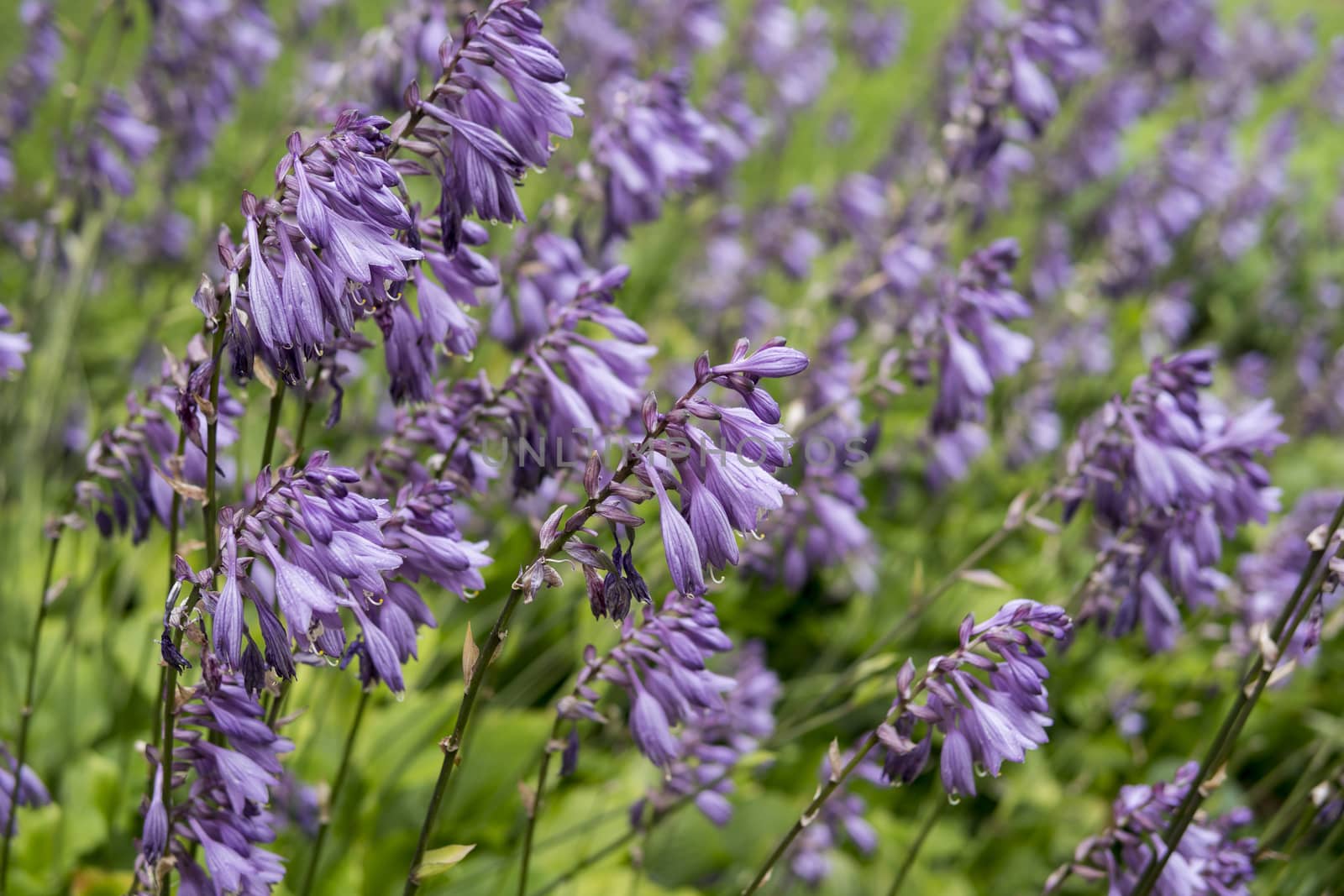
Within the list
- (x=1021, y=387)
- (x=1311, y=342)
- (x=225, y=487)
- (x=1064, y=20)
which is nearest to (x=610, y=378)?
(x=225, y=487)

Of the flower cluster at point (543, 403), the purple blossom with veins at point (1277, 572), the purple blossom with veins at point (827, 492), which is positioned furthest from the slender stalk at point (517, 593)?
the purple blossom with veins at point (1277, 572)

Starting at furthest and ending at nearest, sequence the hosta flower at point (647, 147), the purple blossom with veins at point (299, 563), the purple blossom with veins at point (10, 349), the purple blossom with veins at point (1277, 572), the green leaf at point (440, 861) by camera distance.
→ the purple blossom with veins at point (1277, 572) → the hosta flower at point (647, 147) → the purple blossom with veins at point (10, 349) → the green leaf at point (440, 861) → the purple blossom with veins at point (299, 563)

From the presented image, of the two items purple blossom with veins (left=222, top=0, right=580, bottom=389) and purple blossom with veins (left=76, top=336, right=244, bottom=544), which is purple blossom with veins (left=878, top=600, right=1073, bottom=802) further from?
purple blossom with veins (left=76, top=336, right=244, bottom=544)

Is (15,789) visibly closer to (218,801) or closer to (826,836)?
(218,801)

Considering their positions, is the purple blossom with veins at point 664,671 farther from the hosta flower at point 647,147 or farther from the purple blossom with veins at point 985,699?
the hosta flower at point 647,147

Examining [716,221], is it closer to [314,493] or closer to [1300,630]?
[1300,630]

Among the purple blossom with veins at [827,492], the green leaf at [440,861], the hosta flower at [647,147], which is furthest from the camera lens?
the purple blossom with veins at [827,492]
